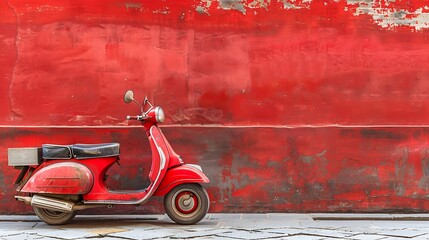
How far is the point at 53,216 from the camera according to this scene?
7.11m

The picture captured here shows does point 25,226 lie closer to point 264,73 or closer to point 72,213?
point 72,213

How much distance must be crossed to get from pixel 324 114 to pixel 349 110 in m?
0.31

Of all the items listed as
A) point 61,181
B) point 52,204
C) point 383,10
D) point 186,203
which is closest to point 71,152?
point 61,181

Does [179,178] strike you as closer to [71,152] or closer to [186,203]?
[186,203]

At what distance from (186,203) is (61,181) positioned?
1.35m

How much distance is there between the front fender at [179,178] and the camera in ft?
22.8

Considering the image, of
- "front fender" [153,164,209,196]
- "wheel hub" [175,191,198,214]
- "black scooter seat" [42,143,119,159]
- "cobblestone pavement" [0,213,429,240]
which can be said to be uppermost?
"black scooter seat" [42,143,119,159]

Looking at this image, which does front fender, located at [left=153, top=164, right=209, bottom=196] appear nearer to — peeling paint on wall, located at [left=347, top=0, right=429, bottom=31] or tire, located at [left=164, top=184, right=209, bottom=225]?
tire, located at [left=164, top=184, right=209, bottom=225]

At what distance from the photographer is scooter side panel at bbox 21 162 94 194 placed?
6.89 meters

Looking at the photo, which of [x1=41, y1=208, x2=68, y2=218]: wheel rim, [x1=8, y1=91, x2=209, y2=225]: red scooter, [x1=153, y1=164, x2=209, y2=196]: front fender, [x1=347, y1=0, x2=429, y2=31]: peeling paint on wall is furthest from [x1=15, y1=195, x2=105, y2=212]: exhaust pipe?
[x1=347, y1=0, x2=429, y2=31]: peeling paint on wall

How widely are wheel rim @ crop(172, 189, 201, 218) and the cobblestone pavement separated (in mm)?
157

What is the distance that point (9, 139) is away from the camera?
313 inches

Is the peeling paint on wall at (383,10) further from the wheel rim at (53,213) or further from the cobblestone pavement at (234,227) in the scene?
the wheel rim at (53,213)

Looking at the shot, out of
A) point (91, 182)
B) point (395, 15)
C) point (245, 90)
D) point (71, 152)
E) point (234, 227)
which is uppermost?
point (395, 15)
